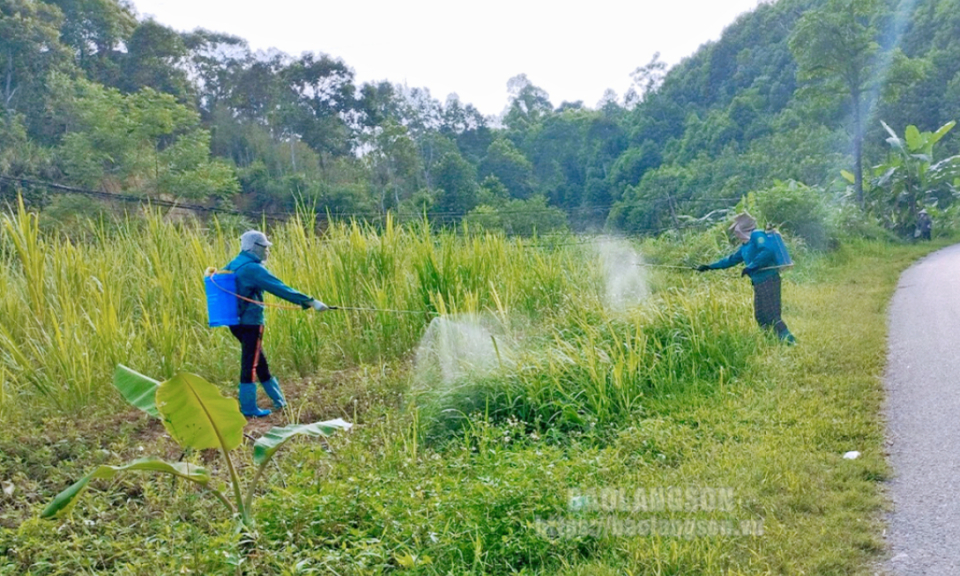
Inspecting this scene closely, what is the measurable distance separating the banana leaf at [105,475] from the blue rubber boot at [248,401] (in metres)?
1.71

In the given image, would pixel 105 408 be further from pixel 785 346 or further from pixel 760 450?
pixel 785 346

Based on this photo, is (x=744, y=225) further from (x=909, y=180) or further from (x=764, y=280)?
(x=909, y=180)

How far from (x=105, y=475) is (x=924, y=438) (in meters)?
4.61

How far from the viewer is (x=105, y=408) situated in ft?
18.0

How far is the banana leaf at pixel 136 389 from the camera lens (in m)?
3.77

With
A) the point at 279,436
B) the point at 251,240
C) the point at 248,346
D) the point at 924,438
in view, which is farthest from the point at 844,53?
the point at 279,436

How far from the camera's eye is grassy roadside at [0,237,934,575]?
3.19 m

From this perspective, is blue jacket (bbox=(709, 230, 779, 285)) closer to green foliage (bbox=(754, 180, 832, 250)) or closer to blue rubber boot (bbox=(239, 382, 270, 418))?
blue rubber boot (bbox=(239, 382, 270, 418))

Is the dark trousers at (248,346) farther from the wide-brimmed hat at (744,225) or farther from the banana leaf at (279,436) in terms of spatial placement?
the wide-brimmed hat at (744,225)

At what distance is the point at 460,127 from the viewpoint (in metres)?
20.7

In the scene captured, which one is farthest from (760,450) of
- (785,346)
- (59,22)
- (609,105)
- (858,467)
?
(609,105)

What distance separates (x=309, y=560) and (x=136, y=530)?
117 cm

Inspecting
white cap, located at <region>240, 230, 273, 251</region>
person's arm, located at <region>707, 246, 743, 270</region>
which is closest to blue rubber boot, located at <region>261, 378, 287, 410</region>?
white cap, located at <region>240, 230, 273, 251</region>

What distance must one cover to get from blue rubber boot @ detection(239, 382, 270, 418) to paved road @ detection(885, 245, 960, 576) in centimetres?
404
